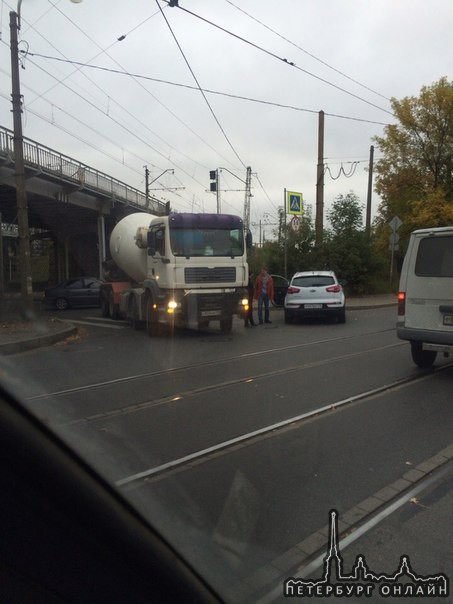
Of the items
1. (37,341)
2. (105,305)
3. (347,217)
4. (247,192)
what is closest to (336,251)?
(347,217)

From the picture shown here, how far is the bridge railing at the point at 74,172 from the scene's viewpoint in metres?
20.0

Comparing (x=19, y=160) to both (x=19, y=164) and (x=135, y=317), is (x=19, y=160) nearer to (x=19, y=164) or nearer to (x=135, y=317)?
(x=19, y=164)

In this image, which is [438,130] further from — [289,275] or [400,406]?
[400,406]

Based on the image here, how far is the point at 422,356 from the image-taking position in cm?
850

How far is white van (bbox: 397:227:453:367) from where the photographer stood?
25.2ft

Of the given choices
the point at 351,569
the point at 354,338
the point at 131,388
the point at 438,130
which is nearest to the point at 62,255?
the point at 438,130

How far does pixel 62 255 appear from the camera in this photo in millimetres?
39719

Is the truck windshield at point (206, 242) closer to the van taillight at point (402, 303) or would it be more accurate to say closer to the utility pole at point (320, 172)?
the van taillight at point (402, 303)

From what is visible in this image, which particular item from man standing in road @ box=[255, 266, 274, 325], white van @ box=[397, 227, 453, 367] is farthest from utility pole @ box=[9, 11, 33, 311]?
white van @ box=[397, 227, 453, 367]

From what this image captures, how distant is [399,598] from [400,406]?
3703mm

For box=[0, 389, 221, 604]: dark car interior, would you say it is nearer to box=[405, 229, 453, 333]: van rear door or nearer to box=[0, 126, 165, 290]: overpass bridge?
box=[405, 229, 453, 333]: van rear door

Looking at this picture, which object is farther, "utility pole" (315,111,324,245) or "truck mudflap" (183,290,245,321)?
"utility pole" (315,111,324,245)

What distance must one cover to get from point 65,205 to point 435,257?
24080mm
